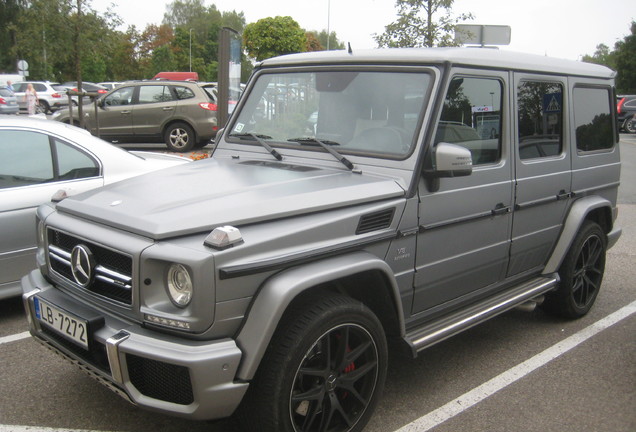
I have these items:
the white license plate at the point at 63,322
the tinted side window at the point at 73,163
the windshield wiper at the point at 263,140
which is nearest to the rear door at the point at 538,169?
the windshield wiper at the point at 263,140

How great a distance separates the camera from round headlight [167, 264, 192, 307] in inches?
103

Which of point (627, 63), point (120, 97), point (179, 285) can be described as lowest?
point (179, 285)

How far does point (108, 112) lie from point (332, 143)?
1304 cm

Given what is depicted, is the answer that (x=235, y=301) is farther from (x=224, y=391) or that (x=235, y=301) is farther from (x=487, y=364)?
(x=487, y=364)

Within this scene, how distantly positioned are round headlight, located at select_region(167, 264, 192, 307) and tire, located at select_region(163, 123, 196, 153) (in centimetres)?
1325

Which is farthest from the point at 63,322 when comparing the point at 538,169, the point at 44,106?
the point at 44,106

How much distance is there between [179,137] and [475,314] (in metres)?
12.7

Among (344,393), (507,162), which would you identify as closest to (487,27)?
(507,162)

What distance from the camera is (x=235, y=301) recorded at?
2.64 meters

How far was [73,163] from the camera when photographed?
5090 mm

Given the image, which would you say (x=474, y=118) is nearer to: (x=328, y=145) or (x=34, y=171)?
(x=328, y=145)

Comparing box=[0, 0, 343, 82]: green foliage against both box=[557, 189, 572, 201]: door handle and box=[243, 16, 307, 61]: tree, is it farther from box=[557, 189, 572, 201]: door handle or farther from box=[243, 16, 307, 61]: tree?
box=[557, 189, 572, 201]: door handle

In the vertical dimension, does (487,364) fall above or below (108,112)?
below

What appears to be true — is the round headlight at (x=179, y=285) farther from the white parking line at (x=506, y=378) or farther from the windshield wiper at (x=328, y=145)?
the white parking line at (x=506, y=378)
